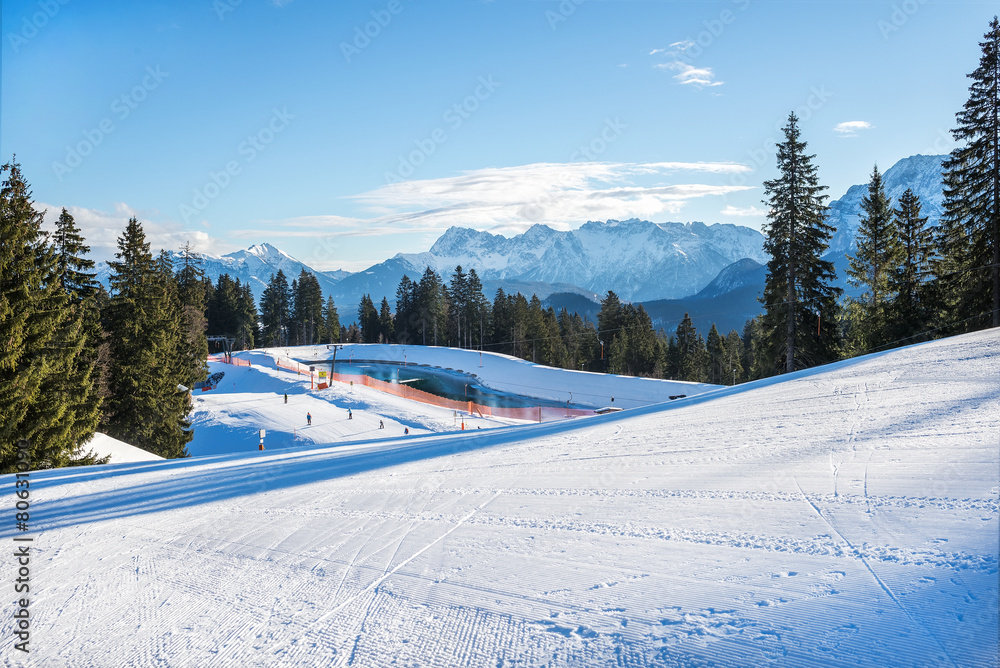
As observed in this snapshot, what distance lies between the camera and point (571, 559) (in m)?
4.76

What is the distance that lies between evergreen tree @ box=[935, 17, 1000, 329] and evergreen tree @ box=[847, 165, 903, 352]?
14.4ft

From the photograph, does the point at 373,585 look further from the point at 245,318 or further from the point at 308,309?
the point at 245,318

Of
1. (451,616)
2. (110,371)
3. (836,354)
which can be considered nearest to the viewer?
(451,616)

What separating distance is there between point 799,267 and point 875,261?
962 cm

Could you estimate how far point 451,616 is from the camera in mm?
3951

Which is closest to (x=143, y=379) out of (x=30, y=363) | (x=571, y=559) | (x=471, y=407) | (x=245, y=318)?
(x=30, y=363)

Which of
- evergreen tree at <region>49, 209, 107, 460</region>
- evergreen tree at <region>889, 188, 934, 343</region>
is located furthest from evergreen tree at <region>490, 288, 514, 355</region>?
evergreen tree at <region>49, 209, 107, 460</region>

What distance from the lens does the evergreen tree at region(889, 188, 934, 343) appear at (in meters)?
27.6

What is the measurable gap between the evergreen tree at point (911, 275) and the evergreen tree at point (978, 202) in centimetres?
182

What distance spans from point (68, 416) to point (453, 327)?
72.7 m

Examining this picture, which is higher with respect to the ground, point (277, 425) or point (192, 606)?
point (192, 606)

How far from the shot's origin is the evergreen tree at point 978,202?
2264 centimetres

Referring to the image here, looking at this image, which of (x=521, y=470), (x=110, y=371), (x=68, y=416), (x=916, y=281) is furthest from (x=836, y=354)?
(x=110, y=371)

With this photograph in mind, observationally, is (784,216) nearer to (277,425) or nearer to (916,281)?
(916,281)
